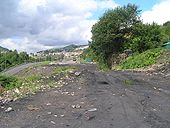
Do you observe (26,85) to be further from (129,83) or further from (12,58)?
(12,58)

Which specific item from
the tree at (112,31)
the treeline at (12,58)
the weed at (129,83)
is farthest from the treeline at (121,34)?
the treeline at (12,58)

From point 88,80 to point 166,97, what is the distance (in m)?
5.11

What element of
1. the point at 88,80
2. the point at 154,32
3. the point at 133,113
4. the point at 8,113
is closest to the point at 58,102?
the point at 8,113

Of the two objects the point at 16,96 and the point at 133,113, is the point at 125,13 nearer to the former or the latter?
the point at 16,96

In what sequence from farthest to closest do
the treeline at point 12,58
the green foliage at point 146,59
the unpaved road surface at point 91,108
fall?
the treeline at point 12,58
the green foliage at point 146,59
the unpaved road surface at point 91,108

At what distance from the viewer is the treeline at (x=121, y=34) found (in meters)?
50.8

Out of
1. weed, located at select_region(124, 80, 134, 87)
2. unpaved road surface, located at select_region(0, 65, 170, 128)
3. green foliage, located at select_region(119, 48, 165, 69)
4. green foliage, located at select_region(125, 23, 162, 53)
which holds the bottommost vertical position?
unpaved road surface, located at select_region(0, 65, 170, 128)

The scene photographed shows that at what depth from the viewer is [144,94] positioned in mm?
16594

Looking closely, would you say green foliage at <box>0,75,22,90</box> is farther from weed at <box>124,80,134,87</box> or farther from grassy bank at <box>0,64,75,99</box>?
weed at <box>124,80,134,87</box>

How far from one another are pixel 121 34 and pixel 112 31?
139 cm

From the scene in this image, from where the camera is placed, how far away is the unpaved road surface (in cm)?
1136

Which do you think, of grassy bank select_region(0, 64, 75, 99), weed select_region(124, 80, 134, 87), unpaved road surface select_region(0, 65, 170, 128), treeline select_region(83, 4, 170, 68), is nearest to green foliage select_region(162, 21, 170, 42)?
treeline select_region(83, 4, 170, 68)

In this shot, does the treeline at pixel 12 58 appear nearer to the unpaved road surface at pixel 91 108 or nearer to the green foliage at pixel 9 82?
the green foliage at pixel 9 82

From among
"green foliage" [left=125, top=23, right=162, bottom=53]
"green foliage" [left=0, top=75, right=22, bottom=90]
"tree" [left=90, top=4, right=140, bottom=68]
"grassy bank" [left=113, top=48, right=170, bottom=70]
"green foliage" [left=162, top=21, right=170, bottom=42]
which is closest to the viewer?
"green foliage" [left=0, top=75, right=22, bottom=90]
